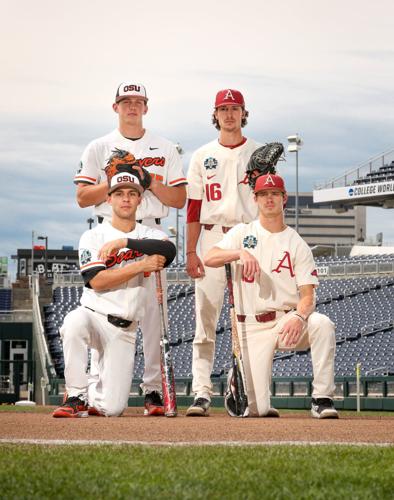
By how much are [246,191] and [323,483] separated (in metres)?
4.41

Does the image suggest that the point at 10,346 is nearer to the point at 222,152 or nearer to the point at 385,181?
the point at 385,181

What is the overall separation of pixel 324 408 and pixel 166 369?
1.17 metres

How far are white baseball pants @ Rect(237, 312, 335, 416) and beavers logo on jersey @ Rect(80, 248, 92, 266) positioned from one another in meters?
1.20

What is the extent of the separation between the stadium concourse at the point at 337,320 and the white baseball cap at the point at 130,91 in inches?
716

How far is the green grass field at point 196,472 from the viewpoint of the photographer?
12.9ft

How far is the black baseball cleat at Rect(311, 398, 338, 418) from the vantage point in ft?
25.8

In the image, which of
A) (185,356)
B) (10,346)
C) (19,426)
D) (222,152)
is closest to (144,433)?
(19,426)

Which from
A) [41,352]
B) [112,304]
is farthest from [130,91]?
[41,352]

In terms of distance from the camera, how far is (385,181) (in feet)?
142

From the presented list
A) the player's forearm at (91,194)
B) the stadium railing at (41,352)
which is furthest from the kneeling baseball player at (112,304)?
the stadium railing at (41,352)

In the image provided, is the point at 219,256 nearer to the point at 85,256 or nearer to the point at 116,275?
the point at 116,275

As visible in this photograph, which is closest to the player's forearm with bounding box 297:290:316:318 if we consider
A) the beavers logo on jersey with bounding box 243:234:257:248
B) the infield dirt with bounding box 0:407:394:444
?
the beavers logo on jersey with bounding box 243:234:257:248

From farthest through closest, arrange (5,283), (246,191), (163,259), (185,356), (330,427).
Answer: (5,283) → (185,356) → (246,191) → (163,259) → (330,427)

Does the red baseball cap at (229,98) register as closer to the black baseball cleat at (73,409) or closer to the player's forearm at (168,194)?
the player's forearm at (168,194)
